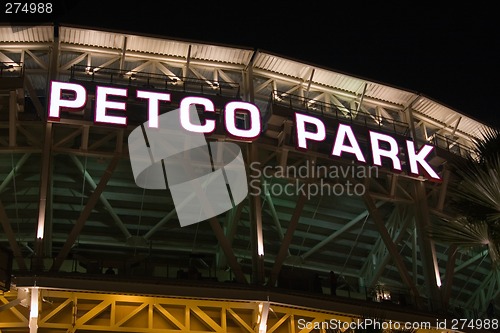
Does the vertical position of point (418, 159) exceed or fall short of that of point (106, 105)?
it falls short

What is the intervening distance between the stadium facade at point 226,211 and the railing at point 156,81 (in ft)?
0.34

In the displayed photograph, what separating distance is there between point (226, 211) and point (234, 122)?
270 inches

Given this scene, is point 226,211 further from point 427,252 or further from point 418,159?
point 427,252

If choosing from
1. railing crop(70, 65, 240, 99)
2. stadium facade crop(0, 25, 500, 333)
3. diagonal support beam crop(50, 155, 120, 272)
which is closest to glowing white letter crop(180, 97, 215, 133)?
stadium facade crop(0, 25, 500, 333)

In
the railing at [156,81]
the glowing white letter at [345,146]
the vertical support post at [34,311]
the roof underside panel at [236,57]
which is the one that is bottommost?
the vertical support post at [34,311]

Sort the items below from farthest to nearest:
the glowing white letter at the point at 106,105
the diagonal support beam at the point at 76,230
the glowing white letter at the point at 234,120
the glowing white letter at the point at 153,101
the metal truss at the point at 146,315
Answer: the glowing white letter at the point at 234,120 < the glowing white letter at the point at 153,101 < the glowing white letter at the point at 106,105 < the diagonal support beam at the point at 76,230 < the metal truss at the point at 146,315

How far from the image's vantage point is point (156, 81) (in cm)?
3394


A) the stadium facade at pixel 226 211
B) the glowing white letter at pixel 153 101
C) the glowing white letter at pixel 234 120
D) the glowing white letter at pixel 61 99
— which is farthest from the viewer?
the glowing white letter at pixel 234 120

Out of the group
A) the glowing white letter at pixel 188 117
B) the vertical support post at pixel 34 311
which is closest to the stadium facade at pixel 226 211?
the vertical support post at pixel 34 311

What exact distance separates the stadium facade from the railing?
0.34ft

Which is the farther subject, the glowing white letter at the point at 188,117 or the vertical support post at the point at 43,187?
the glowing white letter at the point at 188,117

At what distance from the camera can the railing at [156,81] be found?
32.8 m

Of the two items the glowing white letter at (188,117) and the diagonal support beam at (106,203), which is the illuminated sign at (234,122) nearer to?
the glowing white letter at (188,117)

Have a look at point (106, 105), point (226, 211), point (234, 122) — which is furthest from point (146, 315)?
point (226, 211)
